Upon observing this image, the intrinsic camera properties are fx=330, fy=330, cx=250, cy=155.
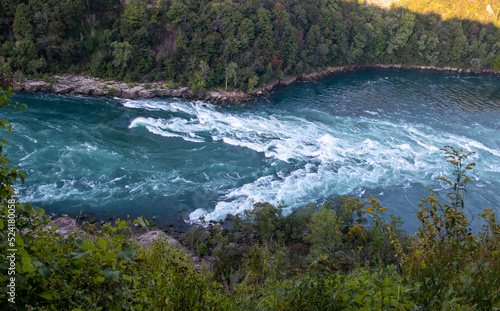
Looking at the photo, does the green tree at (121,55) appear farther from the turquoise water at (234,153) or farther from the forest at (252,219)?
the turquoise water at (234,153)

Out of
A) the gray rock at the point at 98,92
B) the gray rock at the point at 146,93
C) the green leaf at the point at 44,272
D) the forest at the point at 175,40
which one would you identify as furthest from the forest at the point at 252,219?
the gray rock at the point at 98,92

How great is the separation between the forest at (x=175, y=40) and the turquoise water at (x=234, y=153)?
5.20 metres

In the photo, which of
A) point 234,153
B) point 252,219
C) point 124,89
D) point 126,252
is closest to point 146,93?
point 124,89

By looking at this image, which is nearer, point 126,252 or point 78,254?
point 78,254

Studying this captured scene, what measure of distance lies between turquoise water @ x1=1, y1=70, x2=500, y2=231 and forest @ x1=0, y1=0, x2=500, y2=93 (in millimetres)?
5200

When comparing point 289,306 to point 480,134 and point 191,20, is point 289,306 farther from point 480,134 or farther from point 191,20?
point 191,20

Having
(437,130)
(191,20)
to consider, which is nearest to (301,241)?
(437,130)

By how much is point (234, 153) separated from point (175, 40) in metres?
23.1

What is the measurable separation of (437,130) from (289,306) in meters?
36.5

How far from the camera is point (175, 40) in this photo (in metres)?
43.4

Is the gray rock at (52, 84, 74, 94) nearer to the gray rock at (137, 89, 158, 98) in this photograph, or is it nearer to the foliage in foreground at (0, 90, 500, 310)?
the gray rock at (137, 89, 158, 98)

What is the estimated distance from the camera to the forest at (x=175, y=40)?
122 feet

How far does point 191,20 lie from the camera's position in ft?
140

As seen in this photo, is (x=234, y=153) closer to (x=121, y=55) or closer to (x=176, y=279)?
(x=121, y=55)
